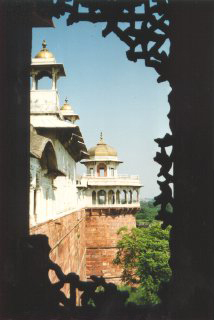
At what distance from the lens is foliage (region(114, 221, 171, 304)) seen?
1878 centimetres

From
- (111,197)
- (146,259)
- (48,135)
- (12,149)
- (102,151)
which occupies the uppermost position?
(102,151)

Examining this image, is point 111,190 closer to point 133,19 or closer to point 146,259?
point 146,259

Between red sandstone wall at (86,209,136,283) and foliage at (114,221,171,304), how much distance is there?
6.48 ft

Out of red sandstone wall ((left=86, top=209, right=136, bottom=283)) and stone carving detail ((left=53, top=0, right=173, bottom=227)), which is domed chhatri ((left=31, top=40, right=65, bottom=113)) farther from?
red sandstone wall ((left=86, top=209, right=136, bottom=283))

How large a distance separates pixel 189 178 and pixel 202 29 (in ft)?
2.56

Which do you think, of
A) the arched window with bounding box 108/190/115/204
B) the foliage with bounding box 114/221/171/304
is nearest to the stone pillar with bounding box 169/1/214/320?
the foliage with bounding box 114/221/171/304

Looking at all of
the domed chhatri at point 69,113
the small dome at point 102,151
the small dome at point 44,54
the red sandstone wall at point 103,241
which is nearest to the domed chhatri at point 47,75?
the small dome at point 44,54

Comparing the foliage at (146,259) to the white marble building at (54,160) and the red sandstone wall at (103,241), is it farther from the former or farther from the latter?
the white marble building at (54,160)

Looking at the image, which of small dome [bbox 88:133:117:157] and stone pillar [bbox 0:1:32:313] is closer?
stone pillar [bbox 0:1:32:313]

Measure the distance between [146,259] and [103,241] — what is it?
25.5ft

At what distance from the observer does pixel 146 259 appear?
64.6 ft

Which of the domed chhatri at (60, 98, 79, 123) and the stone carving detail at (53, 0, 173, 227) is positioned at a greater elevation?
the domed chhatri at (60, 98, 79, 123)

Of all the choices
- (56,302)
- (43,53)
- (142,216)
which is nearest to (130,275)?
(43,53)

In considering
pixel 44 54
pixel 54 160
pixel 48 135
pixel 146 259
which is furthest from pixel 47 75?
pixel 146 259
